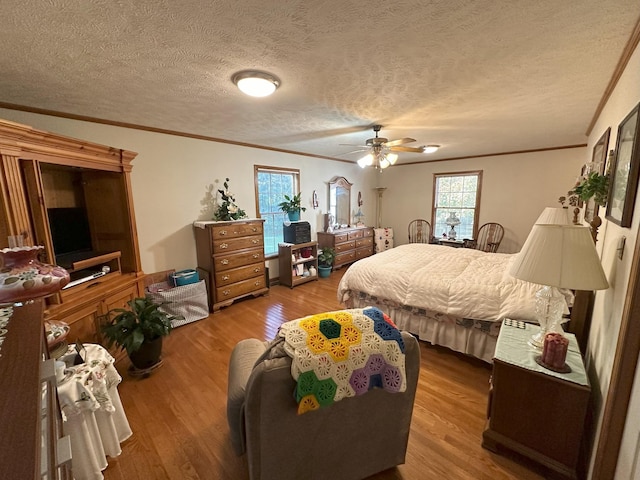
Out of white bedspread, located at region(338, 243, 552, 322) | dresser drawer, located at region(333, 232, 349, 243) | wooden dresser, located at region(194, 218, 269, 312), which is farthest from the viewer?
dresser drawer, located at region(333, 232, 349, 243)

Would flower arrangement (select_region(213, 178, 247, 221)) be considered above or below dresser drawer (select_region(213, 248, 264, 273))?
above

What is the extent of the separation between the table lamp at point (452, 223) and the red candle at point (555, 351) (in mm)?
4223

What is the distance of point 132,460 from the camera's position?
155cm

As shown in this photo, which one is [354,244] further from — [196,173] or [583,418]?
[583,418]

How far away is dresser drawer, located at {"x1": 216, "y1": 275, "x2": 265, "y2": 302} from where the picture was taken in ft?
11.5

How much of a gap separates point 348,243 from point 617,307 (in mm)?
4314

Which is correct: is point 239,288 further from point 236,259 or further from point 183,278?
point 183,278

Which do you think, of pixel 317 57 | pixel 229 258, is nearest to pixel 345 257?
pixel 229 258

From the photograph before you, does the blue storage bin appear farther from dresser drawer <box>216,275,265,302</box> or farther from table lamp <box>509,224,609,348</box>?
table lamp <box>509,224,609,348</box>

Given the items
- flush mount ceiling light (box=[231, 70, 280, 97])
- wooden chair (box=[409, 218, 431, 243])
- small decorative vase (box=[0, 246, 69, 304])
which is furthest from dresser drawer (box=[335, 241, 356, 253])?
small decorative vase (box=[0, 246, 69, 304])

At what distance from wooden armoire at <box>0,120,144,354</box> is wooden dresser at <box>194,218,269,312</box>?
865 millimetres

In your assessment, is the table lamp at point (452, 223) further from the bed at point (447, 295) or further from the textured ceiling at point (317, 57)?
the textured ceiling at point (317, 57)

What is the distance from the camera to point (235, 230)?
3.58 m

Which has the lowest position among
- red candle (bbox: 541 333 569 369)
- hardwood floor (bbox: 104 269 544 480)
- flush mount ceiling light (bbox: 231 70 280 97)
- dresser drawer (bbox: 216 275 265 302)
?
hardwood floor (bbox: 104 269 544 480)
